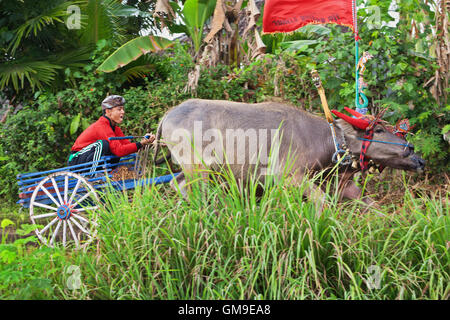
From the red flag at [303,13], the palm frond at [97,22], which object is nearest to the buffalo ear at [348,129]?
the red flag at [303,13]

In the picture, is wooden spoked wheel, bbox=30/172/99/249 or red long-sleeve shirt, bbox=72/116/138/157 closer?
wooden spoked wheel, bbox=30/172/99/249

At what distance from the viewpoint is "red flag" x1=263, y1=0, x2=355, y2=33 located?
621cm

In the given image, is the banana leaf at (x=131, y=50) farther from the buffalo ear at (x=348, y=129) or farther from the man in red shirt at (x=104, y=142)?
the buffalo ear at (x=348, y=129)

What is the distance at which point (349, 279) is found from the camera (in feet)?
11.0

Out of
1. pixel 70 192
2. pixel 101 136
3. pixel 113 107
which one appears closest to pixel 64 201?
pixel 70 192

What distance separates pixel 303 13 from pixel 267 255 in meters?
4.15

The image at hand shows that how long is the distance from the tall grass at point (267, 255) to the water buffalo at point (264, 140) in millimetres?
1211

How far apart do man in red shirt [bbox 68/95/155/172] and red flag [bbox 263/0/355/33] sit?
7.64 feet

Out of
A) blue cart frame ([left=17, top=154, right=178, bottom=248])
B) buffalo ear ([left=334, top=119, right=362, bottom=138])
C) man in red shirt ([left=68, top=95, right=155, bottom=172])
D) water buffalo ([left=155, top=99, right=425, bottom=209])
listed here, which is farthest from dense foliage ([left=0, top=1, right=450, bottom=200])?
blue cart frame ([left=17, top=154, right=178, bottom=248])

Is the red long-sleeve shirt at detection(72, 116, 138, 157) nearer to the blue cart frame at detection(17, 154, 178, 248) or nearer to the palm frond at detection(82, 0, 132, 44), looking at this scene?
the blue cart frame at detection(17, 154, 178, 248)

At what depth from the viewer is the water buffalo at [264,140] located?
4.95 meters

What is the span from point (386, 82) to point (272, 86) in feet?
5.60

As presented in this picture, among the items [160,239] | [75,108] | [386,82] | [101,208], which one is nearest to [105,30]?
[75,108]
